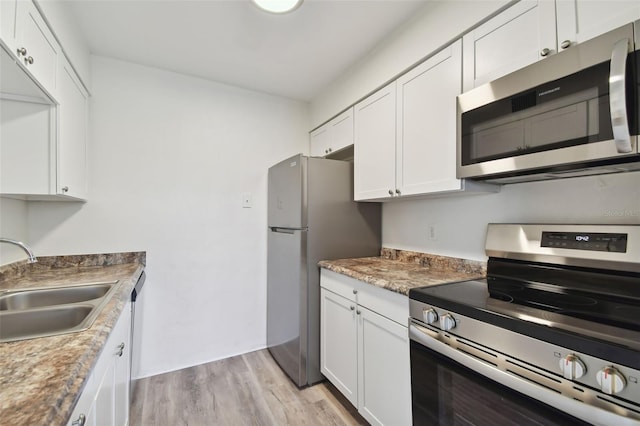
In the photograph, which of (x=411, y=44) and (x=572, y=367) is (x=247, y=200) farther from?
(x=572, y=367)

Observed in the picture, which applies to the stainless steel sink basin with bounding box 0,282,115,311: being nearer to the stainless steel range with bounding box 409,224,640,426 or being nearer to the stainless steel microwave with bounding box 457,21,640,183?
the stainless steel range with bounding box 409,224,640,426

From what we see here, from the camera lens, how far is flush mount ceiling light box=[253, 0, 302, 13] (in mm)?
1457

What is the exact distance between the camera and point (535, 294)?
118 cm

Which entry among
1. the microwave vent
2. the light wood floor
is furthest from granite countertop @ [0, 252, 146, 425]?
the microwave vent

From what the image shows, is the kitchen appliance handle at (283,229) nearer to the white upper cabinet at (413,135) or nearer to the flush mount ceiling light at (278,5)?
the white upper cabinet at (413,135)

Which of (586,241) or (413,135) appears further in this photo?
(413,135)

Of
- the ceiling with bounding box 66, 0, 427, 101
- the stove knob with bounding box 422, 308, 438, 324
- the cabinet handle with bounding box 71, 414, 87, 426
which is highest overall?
the ceiling with bounding box 66, 0, 427, 101

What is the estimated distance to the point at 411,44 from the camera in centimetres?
170

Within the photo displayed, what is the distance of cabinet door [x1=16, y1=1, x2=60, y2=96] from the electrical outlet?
2.17 meters

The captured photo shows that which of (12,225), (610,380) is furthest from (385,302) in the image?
(12,225)

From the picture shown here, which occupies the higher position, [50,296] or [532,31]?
[532,31]

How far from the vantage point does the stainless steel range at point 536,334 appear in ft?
2.39

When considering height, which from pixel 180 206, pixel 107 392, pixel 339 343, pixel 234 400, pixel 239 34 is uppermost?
pixel 239 34

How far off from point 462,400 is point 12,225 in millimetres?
2545
